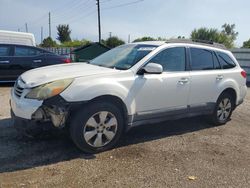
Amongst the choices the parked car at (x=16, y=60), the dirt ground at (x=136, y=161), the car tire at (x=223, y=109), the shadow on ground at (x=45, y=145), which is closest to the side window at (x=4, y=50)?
the parked car at (x=16, y=60)

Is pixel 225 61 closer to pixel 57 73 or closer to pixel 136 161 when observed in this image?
pixel 136 161

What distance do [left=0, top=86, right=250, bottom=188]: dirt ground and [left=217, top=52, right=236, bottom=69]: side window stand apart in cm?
136

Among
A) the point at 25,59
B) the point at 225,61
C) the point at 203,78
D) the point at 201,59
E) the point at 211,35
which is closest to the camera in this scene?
the point at 203,78

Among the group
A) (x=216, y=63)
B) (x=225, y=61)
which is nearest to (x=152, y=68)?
(x=216, y=63)

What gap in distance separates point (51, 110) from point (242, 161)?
9.13 ft

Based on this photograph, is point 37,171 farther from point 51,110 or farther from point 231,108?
point 231,108

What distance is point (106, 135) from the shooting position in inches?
170

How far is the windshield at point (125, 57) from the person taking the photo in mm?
4719

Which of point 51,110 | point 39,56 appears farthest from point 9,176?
point 39,56

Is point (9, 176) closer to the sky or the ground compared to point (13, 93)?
closer to the ground

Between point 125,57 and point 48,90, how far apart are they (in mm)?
1518

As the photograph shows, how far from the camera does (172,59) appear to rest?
5094 millimetres

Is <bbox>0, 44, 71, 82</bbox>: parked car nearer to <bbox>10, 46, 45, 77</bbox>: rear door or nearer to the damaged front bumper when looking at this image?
<bbox>10, 46, 45, 77</bbox>: rear door

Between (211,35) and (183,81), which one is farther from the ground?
(211,35)
